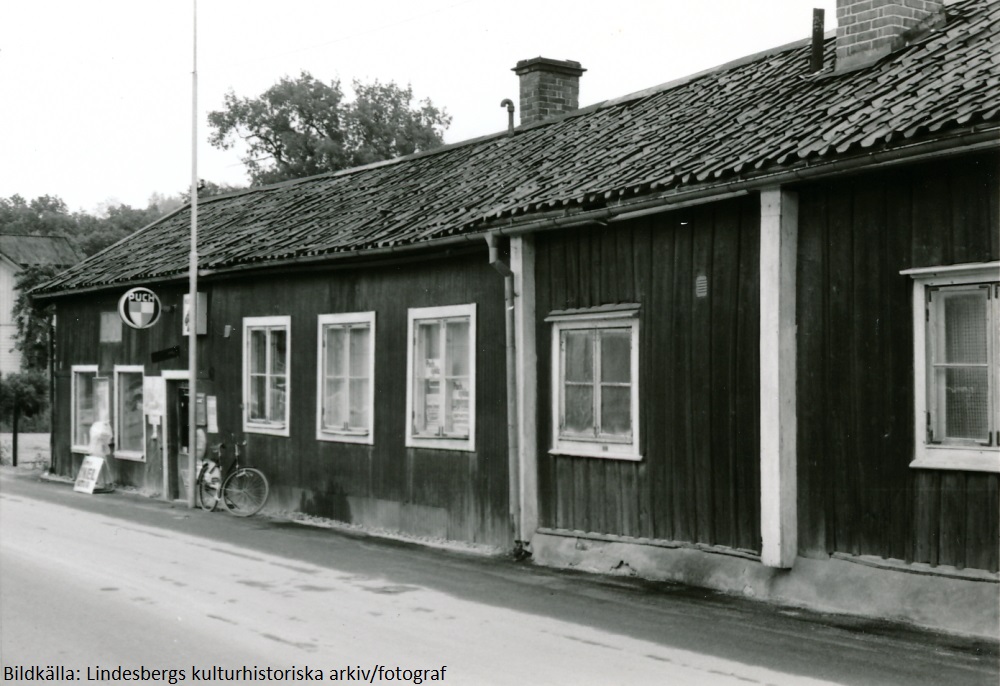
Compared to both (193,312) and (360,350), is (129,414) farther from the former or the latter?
(360,350)

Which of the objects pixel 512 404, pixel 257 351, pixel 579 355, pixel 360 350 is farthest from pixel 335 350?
pixel 579 355

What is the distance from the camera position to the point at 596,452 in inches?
426

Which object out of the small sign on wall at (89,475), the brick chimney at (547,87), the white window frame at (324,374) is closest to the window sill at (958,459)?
the white window frame at (324,374)

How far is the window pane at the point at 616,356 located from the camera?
10609mm

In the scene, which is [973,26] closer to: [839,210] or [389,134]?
[839,210]

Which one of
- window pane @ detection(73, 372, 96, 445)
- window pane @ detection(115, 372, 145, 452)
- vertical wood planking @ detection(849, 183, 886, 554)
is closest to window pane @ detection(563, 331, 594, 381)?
vertical wood planking @ detection(849, 183, 886, 554)

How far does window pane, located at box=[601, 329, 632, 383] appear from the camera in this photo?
10609 mm

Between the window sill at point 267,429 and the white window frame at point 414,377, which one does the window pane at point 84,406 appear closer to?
the window sill at point 267,429

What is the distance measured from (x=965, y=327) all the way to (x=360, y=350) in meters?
8.27

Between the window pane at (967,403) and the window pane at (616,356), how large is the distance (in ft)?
10.5

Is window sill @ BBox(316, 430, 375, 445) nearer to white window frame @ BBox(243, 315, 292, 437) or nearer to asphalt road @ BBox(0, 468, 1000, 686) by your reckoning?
white window frame @ BBox(243, 315, 292, 437)

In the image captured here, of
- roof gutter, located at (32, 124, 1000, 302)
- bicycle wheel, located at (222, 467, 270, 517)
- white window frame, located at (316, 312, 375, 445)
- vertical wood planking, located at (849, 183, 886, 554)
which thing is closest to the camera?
roof gutter, located at (32, 124, 1000, 302)

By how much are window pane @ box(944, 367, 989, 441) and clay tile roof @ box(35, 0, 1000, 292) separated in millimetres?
1670

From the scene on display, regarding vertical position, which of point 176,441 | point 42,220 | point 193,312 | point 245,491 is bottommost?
point 245,491
